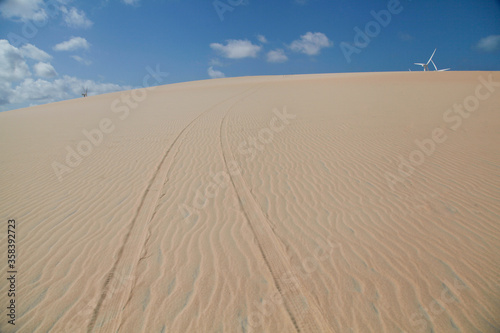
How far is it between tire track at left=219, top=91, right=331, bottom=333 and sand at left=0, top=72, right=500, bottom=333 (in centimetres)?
2

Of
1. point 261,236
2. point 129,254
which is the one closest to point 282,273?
point 261,236

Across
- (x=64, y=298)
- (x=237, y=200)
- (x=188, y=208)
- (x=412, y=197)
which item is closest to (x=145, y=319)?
(x=64, y=298)

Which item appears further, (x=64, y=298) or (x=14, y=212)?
(x=14, y=212)

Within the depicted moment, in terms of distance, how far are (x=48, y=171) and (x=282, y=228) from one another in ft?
23.5

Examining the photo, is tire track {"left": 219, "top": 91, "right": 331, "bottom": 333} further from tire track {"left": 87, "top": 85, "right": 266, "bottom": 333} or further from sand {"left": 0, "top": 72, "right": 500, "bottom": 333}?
tire track {"left": 87, "top": 85, "right": 266, "bottom": 333}

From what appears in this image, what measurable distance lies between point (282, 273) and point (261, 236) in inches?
33.7

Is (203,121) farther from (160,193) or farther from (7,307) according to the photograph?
(7,307)

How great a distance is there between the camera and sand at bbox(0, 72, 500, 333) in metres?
2.82

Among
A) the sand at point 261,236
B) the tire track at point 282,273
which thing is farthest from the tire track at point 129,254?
the tire track at point 282,273

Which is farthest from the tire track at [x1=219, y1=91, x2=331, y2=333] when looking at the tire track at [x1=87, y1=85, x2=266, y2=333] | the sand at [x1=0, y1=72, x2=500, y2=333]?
the tire track at [x1=87, y1=85, x2=266, y2=333]

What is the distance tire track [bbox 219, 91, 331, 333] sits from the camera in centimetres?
272

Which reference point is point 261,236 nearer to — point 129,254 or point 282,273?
point 282,273

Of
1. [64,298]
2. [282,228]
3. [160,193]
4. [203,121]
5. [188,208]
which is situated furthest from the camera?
[203,121]

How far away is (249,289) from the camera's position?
3.12 meters
